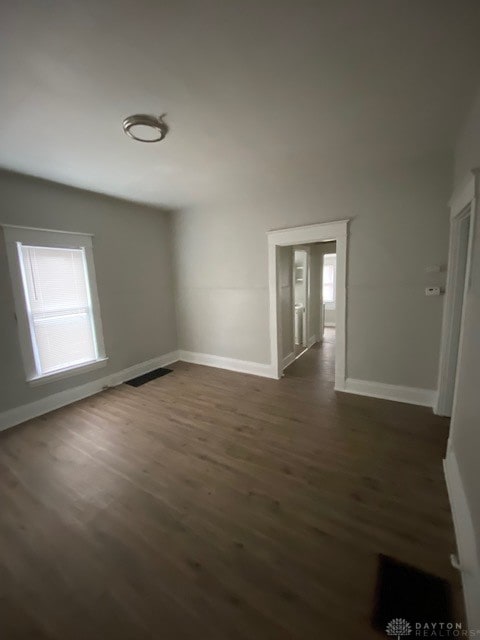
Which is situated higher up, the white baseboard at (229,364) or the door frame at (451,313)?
the door frame at (451,313)

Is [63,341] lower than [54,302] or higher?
lower

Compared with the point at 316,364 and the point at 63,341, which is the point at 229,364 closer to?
the point at 316,364

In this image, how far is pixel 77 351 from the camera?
359 cm

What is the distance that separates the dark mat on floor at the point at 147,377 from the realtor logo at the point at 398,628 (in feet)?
11.7

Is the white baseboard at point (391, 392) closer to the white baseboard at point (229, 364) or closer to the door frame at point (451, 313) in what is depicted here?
the door frame at point (451, 313)

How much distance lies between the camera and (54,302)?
10.8ft

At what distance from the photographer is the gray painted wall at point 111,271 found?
2.90 m

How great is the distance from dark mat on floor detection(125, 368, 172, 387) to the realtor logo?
355cm

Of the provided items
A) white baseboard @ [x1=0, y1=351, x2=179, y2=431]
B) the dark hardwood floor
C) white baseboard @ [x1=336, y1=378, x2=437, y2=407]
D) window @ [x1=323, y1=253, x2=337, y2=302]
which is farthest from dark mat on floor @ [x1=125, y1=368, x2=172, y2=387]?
window @ [x1=323, y1=253, x2=337, y2=302]

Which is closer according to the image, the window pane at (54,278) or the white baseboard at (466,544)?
the white baseboard at (466,544)

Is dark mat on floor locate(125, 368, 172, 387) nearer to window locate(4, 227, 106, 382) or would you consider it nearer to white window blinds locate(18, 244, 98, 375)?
window locate(4, 227, 106, 382)

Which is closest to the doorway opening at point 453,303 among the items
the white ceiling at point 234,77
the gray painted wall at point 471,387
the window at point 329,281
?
the gray painted wall at point 471,387

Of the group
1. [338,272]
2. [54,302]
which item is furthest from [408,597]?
[54,302]

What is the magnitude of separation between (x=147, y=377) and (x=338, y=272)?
3250mm
